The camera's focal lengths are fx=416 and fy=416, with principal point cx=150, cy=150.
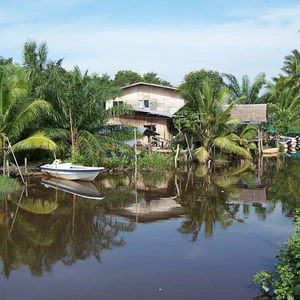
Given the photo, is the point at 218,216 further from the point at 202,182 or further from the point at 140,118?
the point at 140,118

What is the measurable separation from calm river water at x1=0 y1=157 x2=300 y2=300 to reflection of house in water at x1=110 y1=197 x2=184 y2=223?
3 cm

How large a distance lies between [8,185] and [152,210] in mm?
6106

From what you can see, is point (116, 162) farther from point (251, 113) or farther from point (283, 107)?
point (283, 107)

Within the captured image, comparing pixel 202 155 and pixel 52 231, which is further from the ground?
pixel 202 155

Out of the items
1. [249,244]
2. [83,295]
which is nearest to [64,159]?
[249,244]

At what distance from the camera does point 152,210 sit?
1310 cm

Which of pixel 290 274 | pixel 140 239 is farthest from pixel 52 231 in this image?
pixel 290 274

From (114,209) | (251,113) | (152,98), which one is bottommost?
(114,209)

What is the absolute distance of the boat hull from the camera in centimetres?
1742

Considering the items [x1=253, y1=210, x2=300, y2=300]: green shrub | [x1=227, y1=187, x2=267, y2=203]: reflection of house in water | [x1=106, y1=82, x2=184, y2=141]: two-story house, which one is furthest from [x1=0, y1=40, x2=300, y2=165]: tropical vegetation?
[x1=253, y1=210, x2=300, y2=300]: green shrub

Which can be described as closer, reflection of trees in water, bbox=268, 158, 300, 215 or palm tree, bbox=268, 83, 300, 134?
reflection of trees in water, bbox=268, 158, 300, 215

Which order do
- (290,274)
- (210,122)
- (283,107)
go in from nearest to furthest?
(290,274) < (210,122) < (283,107)

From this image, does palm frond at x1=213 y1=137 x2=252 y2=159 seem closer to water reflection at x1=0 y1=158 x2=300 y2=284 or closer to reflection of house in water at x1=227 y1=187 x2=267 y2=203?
water reflection at x1=0 y1=158 x2=300 y2=284

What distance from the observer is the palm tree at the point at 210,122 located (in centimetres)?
2525
